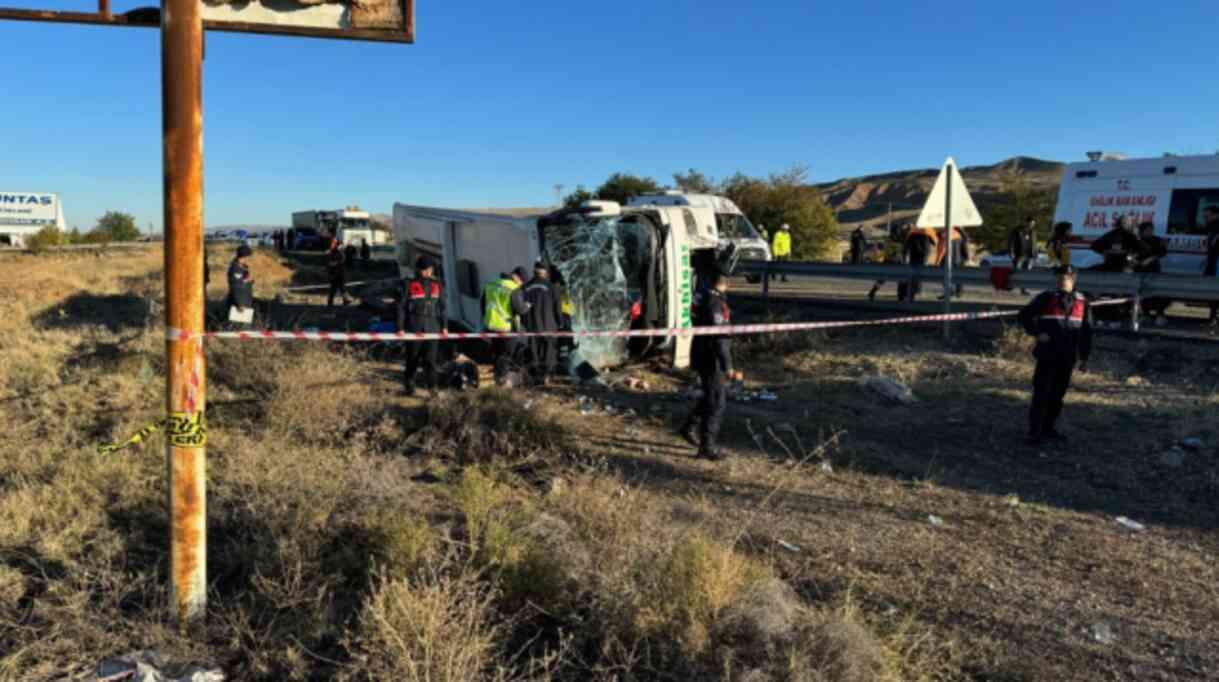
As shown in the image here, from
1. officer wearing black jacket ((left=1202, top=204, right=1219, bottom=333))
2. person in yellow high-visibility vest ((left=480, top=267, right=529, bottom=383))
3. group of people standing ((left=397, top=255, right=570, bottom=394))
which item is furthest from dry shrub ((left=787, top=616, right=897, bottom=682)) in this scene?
officer wearing black jacket ((left=1202, top=204, right=1219, bottom=333))

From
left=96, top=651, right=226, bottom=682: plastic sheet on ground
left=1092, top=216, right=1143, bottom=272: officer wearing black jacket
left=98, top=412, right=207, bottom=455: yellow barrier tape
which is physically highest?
left=1092, top=216, right=1143, bottom=272: officer wearing black jacket

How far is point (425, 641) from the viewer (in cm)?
296

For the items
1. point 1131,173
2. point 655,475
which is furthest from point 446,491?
point 1131,173

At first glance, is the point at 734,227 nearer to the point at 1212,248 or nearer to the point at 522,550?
the point at 1212,248

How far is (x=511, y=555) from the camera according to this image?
12.5 feet

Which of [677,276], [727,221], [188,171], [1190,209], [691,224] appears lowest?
[677,276]

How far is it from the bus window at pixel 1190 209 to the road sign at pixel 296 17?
42.5 feet

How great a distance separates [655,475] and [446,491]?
1.66 metres

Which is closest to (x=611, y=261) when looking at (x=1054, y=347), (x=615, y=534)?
(x=1054, y=347)

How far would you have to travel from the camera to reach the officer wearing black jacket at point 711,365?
6.75 m

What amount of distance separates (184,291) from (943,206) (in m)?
9.01

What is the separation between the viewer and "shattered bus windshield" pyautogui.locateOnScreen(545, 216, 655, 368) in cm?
1051

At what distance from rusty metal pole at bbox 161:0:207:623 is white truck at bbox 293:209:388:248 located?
4751cm

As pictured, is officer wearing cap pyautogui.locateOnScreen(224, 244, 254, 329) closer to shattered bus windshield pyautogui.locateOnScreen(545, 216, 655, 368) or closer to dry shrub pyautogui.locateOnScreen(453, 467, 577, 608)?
shattered bus windshield pyautogui.locateOnScreen(545, 216, 655, 368)
